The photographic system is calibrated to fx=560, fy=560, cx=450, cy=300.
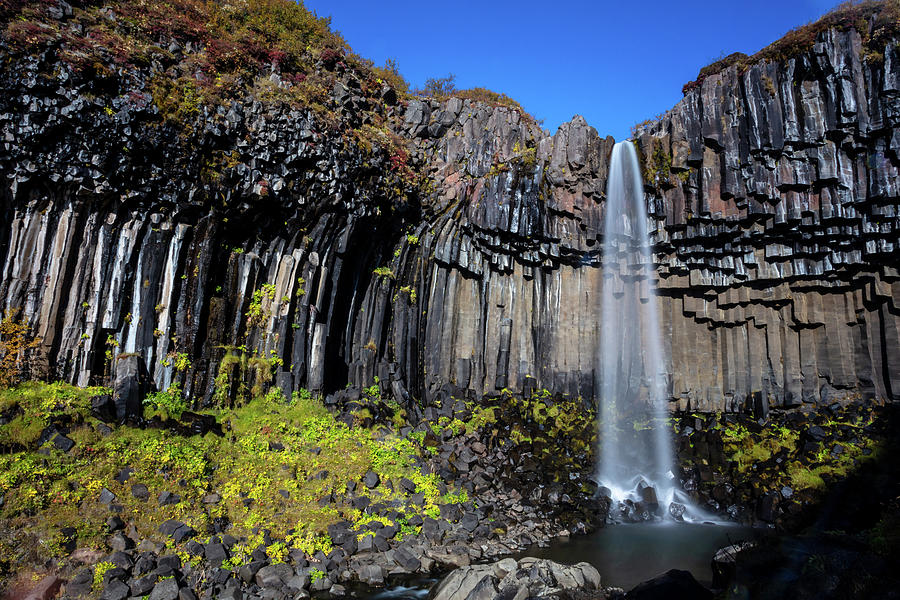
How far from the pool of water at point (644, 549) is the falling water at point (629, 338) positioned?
11.8 feet

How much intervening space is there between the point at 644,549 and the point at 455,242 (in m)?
12.4

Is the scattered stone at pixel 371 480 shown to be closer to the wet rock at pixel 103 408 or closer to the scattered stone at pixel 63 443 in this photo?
the wet rock at pixel 103 408

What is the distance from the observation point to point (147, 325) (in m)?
15.8

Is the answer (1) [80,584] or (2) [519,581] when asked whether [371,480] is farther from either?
(1) [80,584]

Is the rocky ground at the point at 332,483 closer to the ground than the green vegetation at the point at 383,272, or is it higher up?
closer to the ground

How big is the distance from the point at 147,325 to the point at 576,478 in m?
13.2

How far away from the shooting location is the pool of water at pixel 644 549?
39.7ft

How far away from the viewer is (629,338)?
21.2 metres

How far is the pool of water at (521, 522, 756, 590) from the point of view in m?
12.1

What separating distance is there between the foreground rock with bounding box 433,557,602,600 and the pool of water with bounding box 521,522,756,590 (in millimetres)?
839

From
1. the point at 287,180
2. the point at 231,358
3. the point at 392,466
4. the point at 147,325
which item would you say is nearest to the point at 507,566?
the point at 392,466

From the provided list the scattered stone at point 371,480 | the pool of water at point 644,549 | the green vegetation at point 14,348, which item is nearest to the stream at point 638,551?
the pool of water at point 644,549

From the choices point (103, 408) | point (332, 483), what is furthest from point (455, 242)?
point (103, 408)

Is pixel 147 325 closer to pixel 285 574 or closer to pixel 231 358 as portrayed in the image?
pixel 231 358
